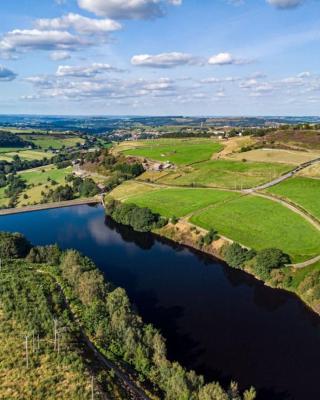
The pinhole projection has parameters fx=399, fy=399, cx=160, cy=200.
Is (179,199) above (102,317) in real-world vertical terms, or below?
below

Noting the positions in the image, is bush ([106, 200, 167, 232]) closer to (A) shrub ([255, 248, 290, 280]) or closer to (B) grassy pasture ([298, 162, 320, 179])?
(A) shrub ([255, 248, 290, 280])

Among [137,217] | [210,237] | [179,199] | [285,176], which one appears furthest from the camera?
[285,176]

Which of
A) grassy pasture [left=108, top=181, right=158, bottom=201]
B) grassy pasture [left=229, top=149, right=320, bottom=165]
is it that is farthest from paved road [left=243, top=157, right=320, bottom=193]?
grassy pasture [left=108, top=181, right=158, bottom=201]

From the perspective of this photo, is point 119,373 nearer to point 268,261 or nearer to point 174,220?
point 268,261

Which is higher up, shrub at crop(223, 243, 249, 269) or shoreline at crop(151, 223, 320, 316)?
shrub at crop(223, 243, 249, 269)

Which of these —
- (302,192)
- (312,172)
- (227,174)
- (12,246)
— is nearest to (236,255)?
(302,192)

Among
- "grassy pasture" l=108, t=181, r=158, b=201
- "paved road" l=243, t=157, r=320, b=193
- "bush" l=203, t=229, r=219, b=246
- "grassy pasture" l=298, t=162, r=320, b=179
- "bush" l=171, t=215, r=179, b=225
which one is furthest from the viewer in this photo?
"grassy pasture" l=108, t=181, r=158, b=201
